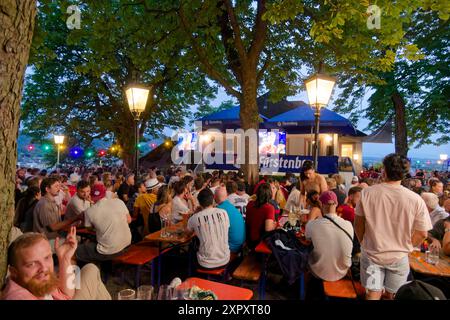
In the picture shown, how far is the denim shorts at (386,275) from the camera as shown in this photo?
2.67m

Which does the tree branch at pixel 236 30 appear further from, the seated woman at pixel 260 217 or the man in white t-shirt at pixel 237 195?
the seated woman at pixel 260 217

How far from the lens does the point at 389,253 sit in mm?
2664

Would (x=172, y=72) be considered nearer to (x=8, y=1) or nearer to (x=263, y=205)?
(x=263, y=205)

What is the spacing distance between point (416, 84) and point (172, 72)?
14460 mm

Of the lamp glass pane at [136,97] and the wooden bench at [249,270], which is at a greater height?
the lamp glass pane at [136,97]

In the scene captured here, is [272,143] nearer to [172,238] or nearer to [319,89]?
[319,89]

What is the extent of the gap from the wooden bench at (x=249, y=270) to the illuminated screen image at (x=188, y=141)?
14.7 metres

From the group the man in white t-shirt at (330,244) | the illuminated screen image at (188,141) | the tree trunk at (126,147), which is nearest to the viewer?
the man in white t-shirt at (330,244)

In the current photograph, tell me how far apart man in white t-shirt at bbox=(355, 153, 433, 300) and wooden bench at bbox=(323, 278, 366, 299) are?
15.9 inches

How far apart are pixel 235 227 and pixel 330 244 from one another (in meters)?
1.56

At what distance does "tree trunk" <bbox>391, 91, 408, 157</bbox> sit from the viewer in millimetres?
14741

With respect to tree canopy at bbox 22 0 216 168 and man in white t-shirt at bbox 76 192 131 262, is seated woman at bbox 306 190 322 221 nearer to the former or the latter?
man in white t-shirt at bbox 76 192 131 262

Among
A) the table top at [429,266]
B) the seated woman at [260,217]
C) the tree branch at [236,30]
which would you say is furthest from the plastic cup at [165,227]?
the tree branch at [236,30]

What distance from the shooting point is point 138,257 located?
4215mm
